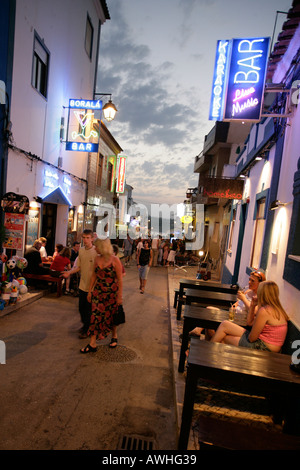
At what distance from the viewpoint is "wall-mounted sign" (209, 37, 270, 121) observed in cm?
491

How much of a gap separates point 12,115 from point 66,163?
4.38m

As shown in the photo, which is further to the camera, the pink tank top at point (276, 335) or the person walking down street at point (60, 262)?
the person walking down street at point (60, 262)

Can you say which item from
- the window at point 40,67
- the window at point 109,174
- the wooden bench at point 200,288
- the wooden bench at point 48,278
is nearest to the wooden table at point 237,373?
the wooden bench at point 200,288

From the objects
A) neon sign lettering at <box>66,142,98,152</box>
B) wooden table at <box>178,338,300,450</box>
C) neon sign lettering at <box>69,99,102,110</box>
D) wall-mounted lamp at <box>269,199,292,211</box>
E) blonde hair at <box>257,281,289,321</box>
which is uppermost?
neon sign lettering at <box>69,99,102,110</box>

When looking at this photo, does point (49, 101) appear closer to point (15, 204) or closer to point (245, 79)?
point (15, 204)

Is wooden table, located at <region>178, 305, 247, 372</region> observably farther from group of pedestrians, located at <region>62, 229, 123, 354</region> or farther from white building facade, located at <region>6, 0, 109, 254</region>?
white building facade, located at <region>6, 0, 109, 254</region>

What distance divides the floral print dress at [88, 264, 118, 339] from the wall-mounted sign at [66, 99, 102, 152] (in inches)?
276

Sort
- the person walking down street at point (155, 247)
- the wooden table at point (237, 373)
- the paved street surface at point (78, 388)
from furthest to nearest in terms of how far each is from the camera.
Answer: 1. the person walking down street at point (155, 247)
2. the paved street surface at point (78, 388)
3. the wooden table at point (237, 373)

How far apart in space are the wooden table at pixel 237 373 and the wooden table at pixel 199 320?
1.09 meters

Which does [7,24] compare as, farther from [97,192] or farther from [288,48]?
[97,192]

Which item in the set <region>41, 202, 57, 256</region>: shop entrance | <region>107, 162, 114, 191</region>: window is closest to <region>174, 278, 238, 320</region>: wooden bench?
<region>41, 202, 57, 256</region>: shop entrance

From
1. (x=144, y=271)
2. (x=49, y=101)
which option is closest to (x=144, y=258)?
(x=144, y=271)

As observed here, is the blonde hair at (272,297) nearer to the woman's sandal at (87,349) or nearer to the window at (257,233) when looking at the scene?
the woman's sandal at (87,349)

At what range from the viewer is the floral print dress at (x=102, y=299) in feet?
14.6
